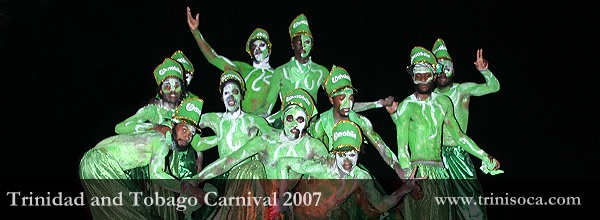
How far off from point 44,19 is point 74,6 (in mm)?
267

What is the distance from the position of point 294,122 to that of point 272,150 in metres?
0.25

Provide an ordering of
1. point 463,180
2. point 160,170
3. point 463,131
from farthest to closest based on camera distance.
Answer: point 463,131
point 463,180
point 160,170

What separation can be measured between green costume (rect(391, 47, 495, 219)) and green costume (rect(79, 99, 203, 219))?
1432mm

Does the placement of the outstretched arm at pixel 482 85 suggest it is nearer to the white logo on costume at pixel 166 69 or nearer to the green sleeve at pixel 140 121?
the white logo on costume at pixel 166 69

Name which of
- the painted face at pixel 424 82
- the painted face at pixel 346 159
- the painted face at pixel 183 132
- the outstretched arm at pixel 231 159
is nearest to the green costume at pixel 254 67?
the outstretched arm at pixel 231 159

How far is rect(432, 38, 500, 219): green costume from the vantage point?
23.4ft

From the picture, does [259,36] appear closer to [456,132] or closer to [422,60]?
[422,60]

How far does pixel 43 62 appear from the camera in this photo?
8.12 metres

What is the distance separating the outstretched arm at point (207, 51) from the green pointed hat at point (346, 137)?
1.55 meters

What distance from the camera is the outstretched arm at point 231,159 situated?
6.54 meters

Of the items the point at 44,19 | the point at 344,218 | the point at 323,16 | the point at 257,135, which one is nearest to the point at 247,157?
the point at 257,135

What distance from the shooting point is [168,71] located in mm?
7266

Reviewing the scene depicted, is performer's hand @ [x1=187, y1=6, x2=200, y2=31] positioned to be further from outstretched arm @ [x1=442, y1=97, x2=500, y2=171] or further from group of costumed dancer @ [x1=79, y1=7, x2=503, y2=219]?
outstretched arm @ [x1=442, y1=97, x2=500, y2=171]

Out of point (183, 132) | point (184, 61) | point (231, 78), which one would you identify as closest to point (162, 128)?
point (183, 132)
